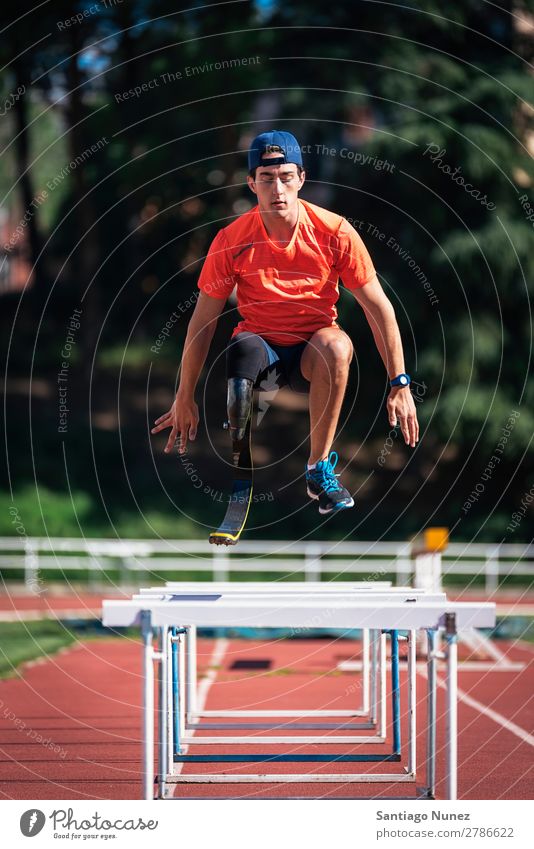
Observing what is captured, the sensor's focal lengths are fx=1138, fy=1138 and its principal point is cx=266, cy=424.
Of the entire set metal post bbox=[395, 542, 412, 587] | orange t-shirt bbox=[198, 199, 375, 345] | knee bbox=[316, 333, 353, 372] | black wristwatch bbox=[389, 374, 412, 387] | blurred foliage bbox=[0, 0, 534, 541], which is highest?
blurred foliage bbox=[0, 0, 534, 541]

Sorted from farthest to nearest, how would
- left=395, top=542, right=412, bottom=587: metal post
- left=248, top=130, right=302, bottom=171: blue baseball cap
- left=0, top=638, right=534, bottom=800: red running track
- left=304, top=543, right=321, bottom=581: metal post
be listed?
left=304, top=543, right=321, bottom=581: metal post
left=395, top=542, right=412, bottom=587: metal post
left=0, top=638, right=534, bottom=800: red running track
left=248, top=130, right=302, bottom=171: blue baseball cap

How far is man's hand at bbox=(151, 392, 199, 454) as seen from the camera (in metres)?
8.41

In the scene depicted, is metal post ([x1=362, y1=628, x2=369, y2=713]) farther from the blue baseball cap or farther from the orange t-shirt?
the blue baseball cap

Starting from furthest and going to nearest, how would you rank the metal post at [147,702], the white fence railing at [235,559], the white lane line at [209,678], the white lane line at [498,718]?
1. the white fence railing at [235,559]
2. the white lane line at [498,718]
3. the white lane line at [209,678]
4. the metal post at [147,702]

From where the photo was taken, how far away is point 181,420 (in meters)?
8.47

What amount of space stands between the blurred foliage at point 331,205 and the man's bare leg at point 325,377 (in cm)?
1731

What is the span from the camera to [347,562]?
93.2 ft

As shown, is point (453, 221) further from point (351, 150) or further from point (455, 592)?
point (455, 592)

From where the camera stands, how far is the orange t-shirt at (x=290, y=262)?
8.11 meters

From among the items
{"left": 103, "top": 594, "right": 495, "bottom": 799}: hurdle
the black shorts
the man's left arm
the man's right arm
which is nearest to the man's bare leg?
the black shorts

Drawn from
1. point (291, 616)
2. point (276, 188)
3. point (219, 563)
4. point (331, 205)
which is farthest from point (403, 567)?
point (291, 616)

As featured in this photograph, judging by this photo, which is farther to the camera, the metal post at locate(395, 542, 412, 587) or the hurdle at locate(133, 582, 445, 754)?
the metal post at locate(395, 542, 412, 587)

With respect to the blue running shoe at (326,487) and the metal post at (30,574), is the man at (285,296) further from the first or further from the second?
the metal post at (30,574)

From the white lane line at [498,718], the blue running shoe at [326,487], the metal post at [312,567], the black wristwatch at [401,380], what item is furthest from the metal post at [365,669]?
the metal post at [312,567]
